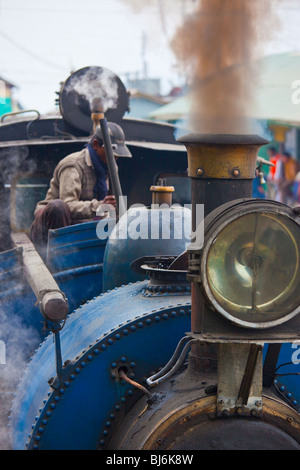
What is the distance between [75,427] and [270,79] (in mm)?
13237

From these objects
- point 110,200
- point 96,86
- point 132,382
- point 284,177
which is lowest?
point 284,177

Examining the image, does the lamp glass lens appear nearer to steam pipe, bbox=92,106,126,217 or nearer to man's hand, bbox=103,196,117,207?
steam pipe, bbox=92,106,126,217

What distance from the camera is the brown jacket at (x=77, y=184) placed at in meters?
4.78

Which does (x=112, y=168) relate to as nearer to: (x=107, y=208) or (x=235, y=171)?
(x=107, y=208)

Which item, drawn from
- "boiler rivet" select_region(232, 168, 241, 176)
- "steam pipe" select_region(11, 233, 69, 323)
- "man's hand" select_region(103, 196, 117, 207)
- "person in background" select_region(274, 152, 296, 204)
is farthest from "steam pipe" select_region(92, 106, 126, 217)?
"person in background" select_region(274, 152, 296, 204)

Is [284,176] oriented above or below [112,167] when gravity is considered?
below

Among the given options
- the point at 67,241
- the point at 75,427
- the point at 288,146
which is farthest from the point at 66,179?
the point at 288,146

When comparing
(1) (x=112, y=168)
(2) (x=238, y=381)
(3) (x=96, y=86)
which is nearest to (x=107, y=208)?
(1) (x=112, y=168)

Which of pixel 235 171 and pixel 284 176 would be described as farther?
pixel 284 176

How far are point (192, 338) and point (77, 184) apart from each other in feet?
9.28

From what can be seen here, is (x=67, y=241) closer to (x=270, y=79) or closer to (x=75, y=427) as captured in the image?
(x=75, y=427)

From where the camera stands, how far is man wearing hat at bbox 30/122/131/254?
4629 millimetres

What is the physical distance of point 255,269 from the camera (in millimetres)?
1968
